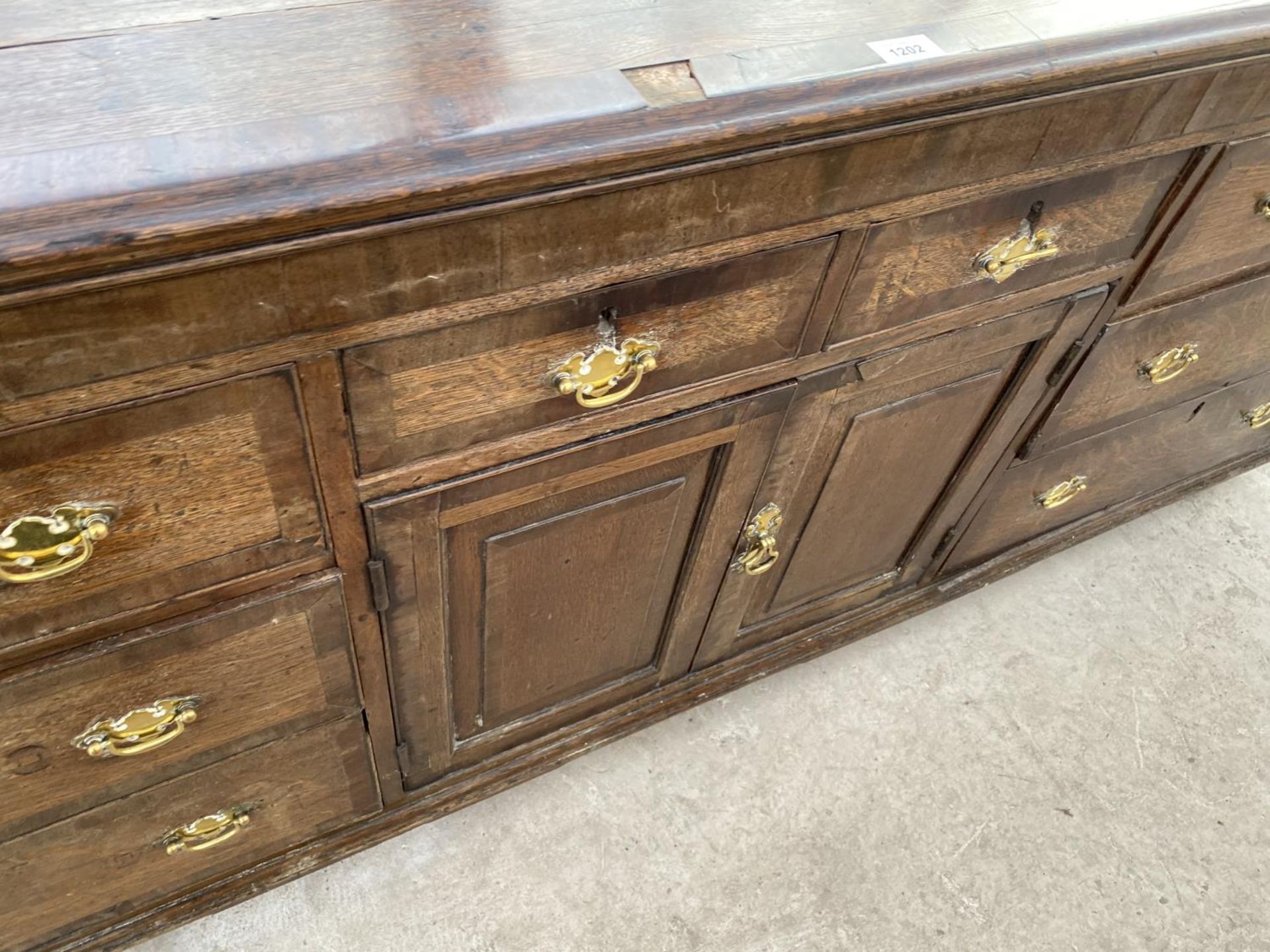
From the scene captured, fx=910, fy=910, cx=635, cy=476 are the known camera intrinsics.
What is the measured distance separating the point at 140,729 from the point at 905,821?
3.12 feet

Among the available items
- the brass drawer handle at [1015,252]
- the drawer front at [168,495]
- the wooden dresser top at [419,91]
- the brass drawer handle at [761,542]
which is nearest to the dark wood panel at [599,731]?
the brass drawer handle at [761,542]

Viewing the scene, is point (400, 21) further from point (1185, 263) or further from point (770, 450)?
point (1185, 263)

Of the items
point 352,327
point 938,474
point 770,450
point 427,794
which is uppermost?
point 352,327

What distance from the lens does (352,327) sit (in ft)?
1.80

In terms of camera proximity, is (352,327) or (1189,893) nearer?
(352,327)

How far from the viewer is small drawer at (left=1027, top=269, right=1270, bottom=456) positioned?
1.07 metres

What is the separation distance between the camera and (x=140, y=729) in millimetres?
706

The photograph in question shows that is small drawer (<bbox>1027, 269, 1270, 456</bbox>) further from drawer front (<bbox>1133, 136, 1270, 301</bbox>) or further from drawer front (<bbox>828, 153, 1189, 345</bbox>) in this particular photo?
drawer front (<bbox>828, 153, 1189, 345</bbox>)

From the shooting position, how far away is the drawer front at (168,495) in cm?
53

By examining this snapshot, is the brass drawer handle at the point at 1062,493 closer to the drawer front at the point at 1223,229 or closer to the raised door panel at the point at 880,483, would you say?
the raised door panel at the point at 880,483

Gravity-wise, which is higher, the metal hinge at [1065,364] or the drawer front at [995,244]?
the drawer front at [995,244]

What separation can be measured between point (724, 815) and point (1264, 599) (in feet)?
3.39

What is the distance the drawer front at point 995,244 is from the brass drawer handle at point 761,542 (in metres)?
0.23

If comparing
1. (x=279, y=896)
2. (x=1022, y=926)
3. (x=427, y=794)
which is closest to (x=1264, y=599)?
(x=1022, y=926)
